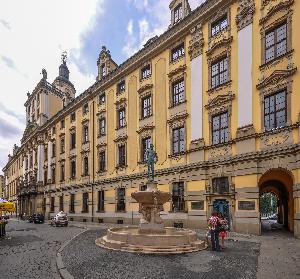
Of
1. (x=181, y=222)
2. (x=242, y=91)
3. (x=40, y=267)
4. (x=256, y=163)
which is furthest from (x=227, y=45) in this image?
(x=40, y=267)

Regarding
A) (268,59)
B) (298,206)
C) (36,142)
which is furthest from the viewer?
(36,142)

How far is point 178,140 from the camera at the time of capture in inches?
935

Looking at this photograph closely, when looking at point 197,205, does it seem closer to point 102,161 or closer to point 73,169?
point 102,161

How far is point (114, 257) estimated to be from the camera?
1087 centimetres

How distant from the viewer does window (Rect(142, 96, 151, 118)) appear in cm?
2714

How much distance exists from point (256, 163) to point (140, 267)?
11008 millimetres

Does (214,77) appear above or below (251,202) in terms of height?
above

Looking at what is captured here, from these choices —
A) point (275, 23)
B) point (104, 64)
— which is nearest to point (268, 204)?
point (104, 64)

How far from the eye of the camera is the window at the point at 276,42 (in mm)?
17795

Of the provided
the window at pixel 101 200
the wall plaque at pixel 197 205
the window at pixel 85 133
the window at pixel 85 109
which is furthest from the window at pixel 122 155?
the wall plaque at pixel 197 205

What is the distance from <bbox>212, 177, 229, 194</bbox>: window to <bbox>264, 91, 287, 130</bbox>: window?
4424mm

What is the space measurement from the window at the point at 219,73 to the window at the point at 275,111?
3839 millimetres

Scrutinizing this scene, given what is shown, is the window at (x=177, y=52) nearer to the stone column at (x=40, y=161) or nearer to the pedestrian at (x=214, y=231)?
the pedestrian at (x=214, y=231)

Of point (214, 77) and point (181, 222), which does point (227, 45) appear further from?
point (181, 222)
